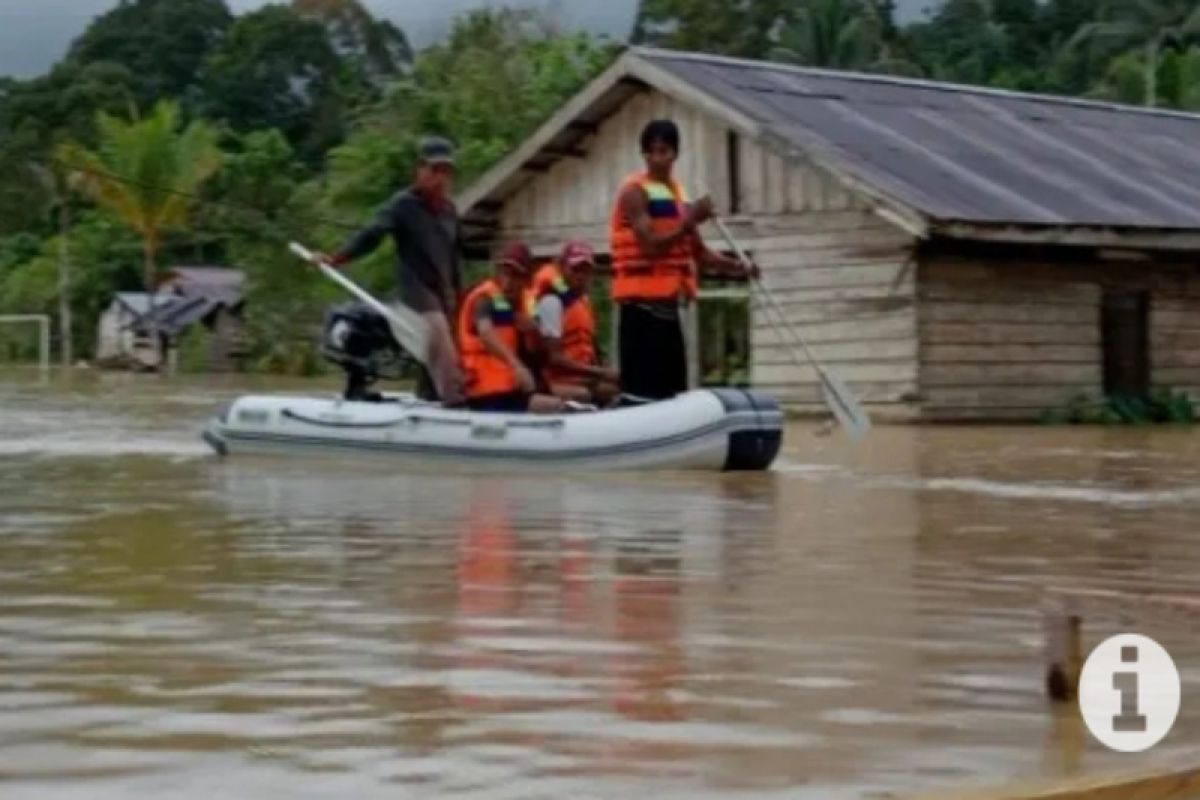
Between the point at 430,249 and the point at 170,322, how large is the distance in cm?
3817

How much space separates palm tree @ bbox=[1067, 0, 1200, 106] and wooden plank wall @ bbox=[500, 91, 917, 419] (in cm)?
3685

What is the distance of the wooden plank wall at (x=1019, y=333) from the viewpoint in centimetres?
2358

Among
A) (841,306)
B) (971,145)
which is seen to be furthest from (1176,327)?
(841,306)

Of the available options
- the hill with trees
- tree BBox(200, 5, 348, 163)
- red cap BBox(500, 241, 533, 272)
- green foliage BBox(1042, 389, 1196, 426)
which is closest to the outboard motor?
red cap BBox(500, 241, 533, 272)

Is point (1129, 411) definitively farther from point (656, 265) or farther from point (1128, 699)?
point (1128, 699)

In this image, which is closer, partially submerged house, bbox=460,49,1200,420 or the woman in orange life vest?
the woman in orange life vest

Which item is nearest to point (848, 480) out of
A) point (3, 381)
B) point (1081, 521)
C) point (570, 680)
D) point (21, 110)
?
point (1081, 521)

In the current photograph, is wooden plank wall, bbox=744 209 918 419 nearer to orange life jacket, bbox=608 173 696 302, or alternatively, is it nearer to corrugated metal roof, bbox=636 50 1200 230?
corrugated metal roof, bbox=636 50 1200 230

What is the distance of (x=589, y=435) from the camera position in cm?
1361

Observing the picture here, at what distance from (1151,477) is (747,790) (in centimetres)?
1000

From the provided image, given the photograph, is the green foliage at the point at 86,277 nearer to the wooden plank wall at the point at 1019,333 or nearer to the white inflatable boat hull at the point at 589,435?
the wooden plank wall at the point at 1019,333

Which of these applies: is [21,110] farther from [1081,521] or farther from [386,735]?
[386,735]

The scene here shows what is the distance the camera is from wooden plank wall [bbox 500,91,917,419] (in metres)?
23.5

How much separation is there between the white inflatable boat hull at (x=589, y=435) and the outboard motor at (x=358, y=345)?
2.16 ft
